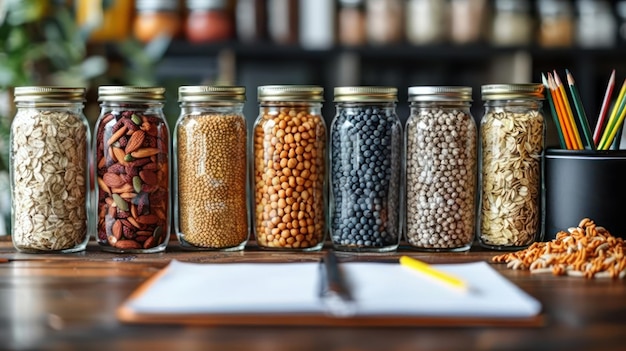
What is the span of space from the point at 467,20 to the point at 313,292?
2199 mm

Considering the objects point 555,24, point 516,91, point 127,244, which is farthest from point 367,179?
point 555,24

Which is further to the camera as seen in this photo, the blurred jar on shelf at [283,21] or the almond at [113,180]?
the blurred jar on shelf at [283,21]

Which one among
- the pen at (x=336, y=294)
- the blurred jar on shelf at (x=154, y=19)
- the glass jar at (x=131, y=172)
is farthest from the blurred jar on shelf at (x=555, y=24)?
the pen at (x=336, y=294)

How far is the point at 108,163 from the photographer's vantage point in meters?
1.10

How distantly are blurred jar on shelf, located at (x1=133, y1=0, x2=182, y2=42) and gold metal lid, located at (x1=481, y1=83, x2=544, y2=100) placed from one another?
5.80ft

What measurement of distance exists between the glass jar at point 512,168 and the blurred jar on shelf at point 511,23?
1774 millimetres

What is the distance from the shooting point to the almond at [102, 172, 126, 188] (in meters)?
1.09

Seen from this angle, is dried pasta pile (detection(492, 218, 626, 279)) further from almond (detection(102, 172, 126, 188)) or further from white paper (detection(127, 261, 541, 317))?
almond (detection(102, 172, 126, 188))

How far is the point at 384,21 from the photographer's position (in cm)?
277

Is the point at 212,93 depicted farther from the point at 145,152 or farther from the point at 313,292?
the point at 313,292

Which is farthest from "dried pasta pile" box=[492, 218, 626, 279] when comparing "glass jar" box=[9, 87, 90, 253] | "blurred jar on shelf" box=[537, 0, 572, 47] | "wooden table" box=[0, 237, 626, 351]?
"blurred jar on shelf" box=[537, 0, 572, 47]

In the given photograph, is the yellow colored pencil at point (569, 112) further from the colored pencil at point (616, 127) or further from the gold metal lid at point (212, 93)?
the gold metal lid at point (212, 93)

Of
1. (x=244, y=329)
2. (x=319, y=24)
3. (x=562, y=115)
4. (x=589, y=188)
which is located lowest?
(x=244, y=329)

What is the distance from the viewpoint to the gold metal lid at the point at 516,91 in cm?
112
